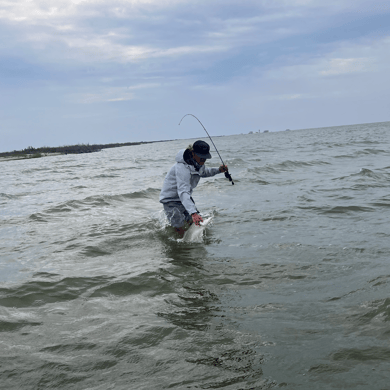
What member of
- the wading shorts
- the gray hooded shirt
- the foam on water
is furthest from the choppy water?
the gray hooded shirt

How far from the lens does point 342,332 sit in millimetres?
3135

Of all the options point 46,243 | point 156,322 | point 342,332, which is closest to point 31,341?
point 156,322

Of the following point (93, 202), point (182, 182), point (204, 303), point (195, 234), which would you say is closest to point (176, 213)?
point (195, 234)

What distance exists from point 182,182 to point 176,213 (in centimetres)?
99

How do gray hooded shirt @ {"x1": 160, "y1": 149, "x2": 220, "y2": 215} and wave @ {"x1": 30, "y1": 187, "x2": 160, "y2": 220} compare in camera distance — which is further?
wave @ {"x1": 30, "y1": 187, "x2": 160, "y2": 220}

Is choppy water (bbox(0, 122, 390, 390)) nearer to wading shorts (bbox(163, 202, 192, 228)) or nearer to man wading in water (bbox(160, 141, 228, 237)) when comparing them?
wading shorts (bbox(163, 202, 192, 228))

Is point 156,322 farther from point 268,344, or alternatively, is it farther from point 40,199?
point 40,199

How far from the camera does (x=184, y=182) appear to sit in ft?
20.1

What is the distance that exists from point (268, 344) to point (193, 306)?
1.13m

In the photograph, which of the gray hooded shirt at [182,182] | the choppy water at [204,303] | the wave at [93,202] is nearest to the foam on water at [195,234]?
the choppy water at [204,303]

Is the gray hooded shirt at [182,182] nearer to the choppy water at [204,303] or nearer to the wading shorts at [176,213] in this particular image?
the wading shorts at [176,213]

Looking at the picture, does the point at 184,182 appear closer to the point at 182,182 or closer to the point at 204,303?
the point at 182,182

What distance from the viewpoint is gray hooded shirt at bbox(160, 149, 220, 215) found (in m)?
5.94

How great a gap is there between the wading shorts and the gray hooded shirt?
0.11 meters
